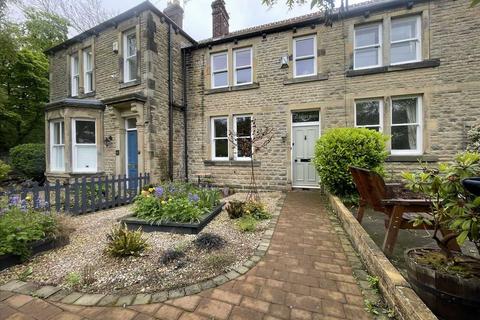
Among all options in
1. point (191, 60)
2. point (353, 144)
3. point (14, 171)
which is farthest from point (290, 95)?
point (14, 171)

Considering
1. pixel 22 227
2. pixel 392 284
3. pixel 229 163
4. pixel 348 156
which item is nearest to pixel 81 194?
pixel 22 227

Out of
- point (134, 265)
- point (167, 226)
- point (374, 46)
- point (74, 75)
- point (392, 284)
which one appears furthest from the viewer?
point (74, 75)

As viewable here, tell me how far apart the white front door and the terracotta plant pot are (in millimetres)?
6890

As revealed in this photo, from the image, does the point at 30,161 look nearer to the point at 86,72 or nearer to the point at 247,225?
the point at 86,72

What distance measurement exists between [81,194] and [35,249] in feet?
10.5

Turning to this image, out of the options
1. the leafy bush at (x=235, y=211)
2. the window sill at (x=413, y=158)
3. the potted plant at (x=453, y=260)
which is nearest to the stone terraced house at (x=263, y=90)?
the window sill at (x=413, y=158)

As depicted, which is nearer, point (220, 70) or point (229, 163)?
point (229, 163)

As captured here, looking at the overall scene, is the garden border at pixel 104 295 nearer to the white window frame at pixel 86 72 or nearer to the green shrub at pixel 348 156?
the green shrub at pixel 348 156

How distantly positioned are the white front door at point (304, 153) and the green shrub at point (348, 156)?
2327 millimetres

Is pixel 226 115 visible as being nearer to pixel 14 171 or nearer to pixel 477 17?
pixel 477 17

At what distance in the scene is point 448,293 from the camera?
1.81 meters

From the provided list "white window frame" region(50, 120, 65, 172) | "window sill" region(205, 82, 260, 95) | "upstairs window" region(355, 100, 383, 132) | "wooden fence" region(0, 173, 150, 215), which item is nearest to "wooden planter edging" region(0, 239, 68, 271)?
"wooden fence" region(0, 173, 150, 215)

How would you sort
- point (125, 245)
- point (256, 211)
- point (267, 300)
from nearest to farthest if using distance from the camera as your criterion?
point (267, 300), point (125, 245), point (256, 211)

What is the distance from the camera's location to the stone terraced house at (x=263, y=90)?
7.37 meters
